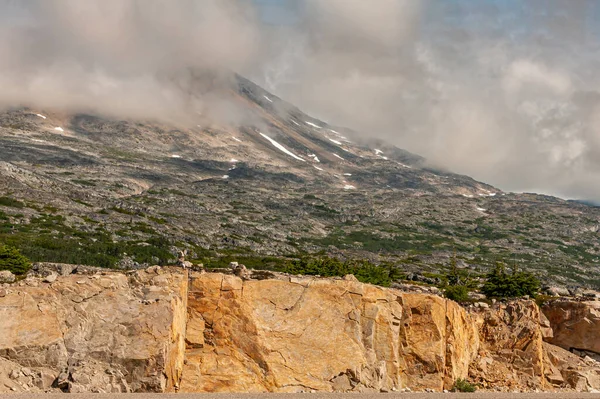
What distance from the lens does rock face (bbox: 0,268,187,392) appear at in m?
21.7

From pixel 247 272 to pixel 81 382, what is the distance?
12.1 metres

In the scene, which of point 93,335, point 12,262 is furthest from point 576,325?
point 12,262

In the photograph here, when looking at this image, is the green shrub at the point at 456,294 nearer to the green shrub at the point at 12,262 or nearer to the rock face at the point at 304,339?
the rock face at the point at 304,339

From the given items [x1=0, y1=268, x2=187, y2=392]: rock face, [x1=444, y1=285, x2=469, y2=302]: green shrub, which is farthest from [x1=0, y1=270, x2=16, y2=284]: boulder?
[x1=444, y1=285, x2=469, y2=302]: green shrub

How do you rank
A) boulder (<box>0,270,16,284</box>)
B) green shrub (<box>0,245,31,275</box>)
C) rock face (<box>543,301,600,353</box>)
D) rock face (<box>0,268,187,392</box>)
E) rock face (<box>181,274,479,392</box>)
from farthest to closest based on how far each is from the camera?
1. rock face (<box>543,301,600,353</box>)
2. green shrub (<box>0,245,31,275</box>)
3. boulder (<box>0,270,16,284</box>)
4. rock face (<box>181,274,479,392</box>)
5. rock face (<box>0,268,187,392</box>)

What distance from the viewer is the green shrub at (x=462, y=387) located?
33.7 meters

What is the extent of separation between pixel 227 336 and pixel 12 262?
3596 cm

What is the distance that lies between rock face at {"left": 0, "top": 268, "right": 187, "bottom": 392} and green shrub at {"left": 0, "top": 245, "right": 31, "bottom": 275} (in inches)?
1047

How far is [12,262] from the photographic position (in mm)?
54469

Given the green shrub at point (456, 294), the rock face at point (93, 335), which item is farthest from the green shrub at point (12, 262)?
the green shrub at point (456, 294)

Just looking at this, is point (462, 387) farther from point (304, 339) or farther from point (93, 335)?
point (93, 335)

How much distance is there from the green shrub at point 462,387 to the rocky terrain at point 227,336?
51cm

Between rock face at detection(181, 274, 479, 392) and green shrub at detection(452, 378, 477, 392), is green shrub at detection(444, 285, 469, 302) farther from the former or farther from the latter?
rock face at detection(181, 274, 479, 392)

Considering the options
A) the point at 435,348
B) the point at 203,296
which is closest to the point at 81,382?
the point at 203,296
